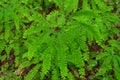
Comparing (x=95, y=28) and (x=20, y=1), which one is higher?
(x=20, y=1)

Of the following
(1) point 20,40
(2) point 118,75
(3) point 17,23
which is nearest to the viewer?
(2) point 118,75

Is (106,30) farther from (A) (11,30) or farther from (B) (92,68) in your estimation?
(A) (11,30)

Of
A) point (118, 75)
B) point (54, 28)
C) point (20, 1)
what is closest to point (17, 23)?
point (20, 1)

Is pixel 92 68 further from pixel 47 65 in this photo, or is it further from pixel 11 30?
pixel 11 30

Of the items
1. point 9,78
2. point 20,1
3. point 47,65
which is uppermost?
point 20,1

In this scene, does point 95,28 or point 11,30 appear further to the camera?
point 11,30

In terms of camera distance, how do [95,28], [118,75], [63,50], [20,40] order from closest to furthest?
1. [63,50]
2. [95,28]
3. [118,75]
4. [20,40]
